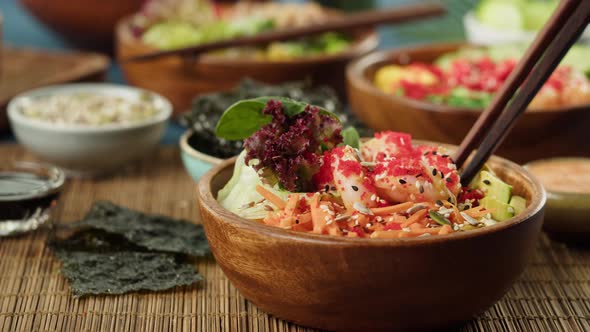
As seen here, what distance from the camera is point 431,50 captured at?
159 inches

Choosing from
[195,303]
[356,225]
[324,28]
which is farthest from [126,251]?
[324,28]

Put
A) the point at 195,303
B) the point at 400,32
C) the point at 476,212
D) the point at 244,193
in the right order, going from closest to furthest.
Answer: the point at 476,212 < the point at 244,193 < the point at 195,303 < the point at 400,32

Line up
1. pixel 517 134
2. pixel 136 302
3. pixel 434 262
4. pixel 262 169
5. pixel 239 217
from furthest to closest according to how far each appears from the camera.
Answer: pixel 517 134
pixel 136 302
pixel 262 169
pixel 239 217
pixel 434 262

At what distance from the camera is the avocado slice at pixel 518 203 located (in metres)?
2.11

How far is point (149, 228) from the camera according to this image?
2650mm

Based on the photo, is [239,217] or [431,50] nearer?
[239,217]

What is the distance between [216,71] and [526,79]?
1.85 metres

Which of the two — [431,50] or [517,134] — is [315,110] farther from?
[431,50]

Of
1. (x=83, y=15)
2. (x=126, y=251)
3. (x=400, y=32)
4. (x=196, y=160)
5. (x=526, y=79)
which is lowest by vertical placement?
(x=400, y=32)

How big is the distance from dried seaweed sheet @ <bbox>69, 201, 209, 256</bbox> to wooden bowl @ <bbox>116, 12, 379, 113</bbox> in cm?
111

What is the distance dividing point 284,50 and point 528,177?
213cm

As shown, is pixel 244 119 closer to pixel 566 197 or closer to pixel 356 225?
pixel 356 225

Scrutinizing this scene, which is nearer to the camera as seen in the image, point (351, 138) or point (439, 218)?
point (439, 218)

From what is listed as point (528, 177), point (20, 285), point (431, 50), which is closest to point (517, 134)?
point (528, 177)
